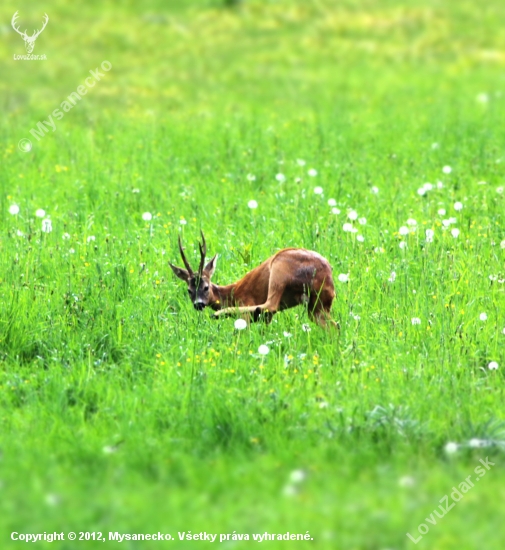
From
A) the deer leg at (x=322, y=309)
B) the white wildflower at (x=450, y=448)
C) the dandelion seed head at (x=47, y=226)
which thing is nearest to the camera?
the white wildflower at (x=450, y=448)

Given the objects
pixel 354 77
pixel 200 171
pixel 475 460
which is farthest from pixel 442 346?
pixel 354 77

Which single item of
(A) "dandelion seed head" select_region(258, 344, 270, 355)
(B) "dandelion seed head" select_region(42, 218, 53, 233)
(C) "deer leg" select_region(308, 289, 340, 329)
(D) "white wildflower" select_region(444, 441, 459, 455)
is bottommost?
(D) "white wildflower" select_region(444, 441, 459, 455)

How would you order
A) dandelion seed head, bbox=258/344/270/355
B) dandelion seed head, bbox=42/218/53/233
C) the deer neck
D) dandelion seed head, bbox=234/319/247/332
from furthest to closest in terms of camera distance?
dandelion seed head, bbox=42/218/53/233 → the deer neck → dandelion seed head, bbox=234/319/247/332 → dandelion seed head, bbox=258/344/270/355

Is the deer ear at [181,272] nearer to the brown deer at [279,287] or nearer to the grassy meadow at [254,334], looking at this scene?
the brown deer at [279,287]

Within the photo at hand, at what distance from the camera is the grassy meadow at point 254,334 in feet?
14.4

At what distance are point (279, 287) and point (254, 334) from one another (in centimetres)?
38

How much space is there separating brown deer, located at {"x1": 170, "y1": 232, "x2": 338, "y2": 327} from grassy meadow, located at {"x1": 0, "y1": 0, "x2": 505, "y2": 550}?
0.56ft

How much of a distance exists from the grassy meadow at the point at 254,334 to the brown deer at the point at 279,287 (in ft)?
0.56

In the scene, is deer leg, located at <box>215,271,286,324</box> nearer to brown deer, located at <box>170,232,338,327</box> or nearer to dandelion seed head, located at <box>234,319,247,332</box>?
brown deer, located at <box>170,232,338,327</box>

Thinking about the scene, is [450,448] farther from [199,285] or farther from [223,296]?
[223,296]

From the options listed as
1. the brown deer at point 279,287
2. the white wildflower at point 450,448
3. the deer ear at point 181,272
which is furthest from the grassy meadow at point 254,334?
the deer ear at point 181,272

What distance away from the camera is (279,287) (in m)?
6.28

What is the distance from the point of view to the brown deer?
6297 mm

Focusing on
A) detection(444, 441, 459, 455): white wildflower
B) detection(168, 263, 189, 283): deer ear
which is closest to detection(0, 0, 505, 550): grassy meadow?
detection(444, 441, 459, 455): white wildflower
